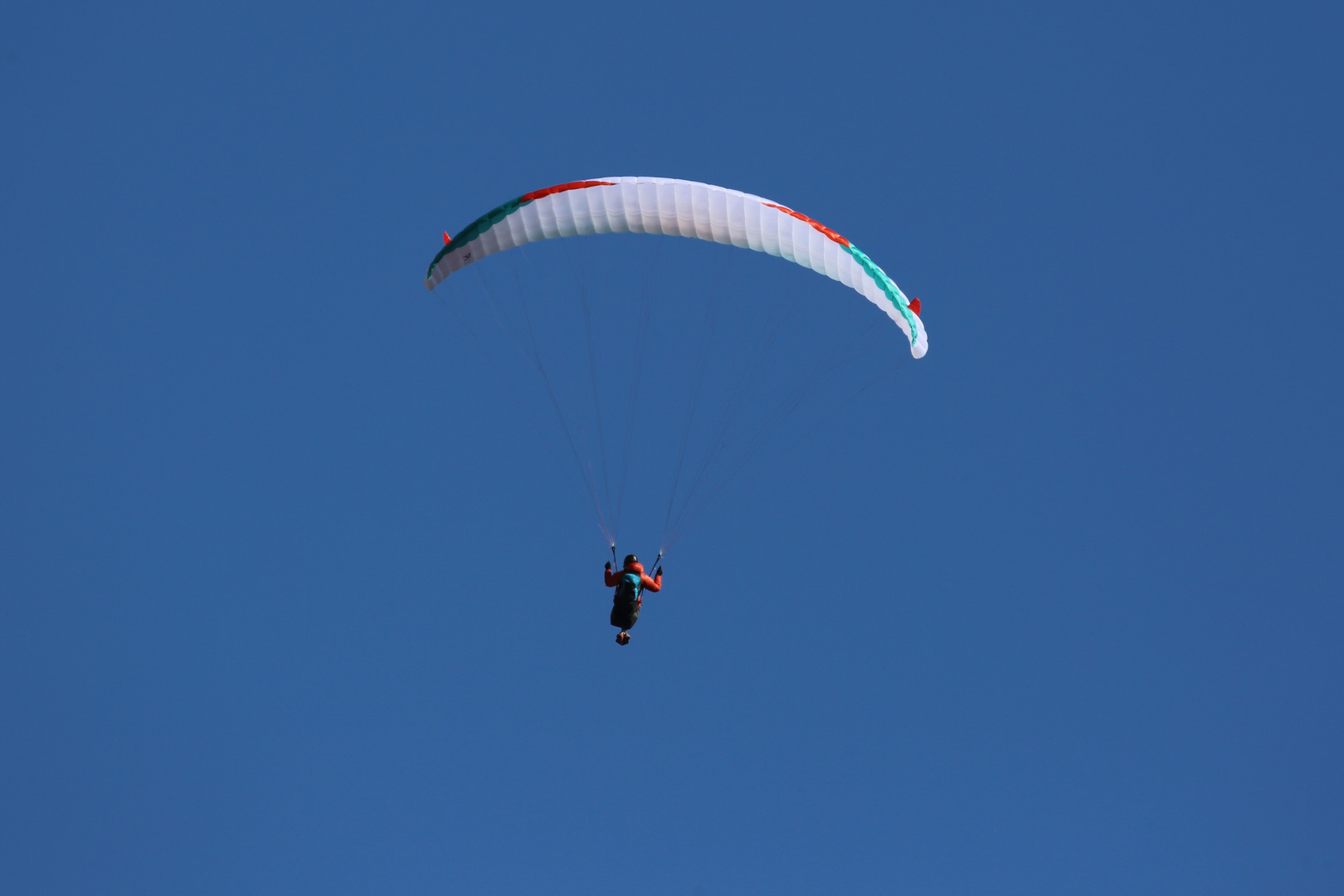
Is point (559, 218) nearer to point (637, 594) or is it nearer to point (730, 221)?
point (730, 221)

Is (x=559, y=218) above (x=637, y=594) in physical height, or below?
above

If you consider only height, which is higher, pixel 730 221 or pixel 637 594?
pixel 730 221

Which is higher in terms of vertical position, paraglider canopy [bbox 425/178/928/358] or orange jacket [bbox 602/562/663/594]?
paraglider canopy [bbox 425/178/928/358]

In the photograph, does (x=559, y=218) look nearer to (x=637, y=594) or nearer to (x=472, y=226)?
(x=472, y=226)

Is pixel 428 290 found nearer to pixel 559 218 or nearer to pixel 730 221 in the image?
pixel 559 218

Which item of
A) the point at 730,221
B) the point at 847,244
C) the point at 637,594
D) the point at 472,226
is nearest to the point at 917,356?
the point at 847,244

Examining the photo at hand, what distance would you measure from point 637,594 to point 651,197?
208 inches

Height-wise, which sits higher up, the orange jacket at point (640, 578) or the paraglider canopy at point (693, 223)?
the paraglider canopy at point (693, 223)

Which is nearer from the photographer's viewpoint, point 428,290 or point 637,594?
point 637,594

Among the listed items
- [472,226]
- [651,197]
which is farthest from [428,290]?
[651,197]

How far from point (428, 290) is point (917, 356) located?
692cm

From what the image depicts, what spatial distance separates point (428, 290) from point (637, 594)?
5.32 meters

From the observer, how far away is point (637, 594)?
2164cm

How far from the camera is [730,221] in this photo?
854 inches
